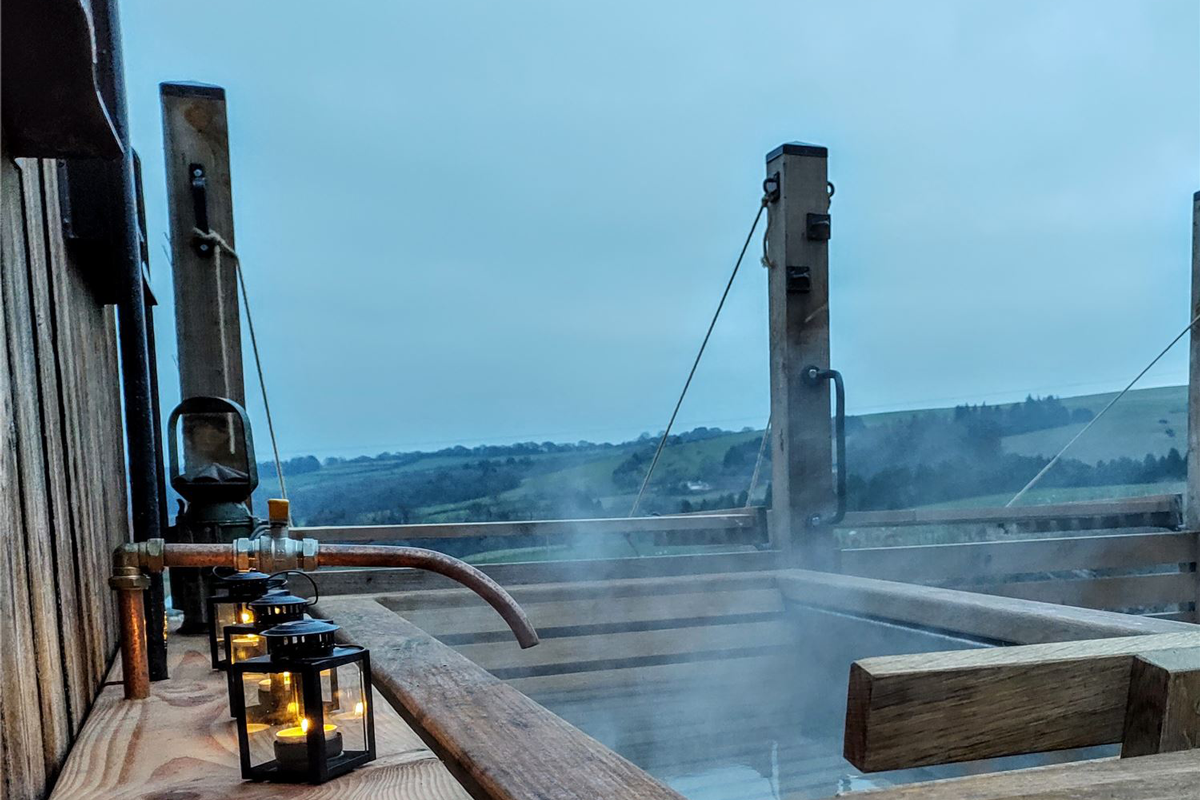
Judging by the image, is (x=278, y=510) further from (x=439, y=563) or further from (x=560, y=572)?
(x=560, y=572)

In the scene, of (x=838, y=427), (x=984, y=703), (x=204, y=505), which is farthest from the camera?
(x=838, y=427)

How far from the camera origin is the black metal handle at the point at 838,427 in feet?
8.46

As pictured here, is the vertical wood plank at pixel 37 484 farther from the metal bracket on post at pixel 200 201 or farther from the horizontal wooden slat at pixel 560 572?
the horizontal wooden slat at pixel 560 572

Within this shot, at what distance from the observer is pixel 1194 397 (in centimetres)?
321

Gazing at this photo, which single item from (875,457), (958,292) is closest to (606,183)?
(958,292)

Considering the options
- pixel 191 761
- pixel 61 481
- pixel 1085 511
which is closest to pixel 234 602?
pixel 61 481

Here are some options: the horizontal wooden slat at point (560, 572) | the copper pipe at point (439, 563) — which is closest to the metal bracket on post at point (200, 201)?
the horizontal wooden slat at point (560, 572)

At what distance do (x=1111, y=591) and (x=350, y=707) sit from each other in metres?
3.10

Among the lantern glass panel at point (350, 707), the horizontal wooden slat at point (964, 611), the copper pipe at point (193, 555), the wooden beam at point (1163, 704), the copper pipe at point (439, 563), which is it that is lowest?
the horizontal wooden slat at point (964, 611)

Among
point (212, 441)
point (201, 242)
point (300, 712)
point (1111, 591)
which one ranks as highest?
point (201, 242)

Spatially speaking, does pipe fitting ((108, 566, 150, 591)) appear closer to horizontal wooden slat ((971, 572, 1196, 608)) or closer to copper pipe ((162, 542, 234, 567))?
copper pipe ((162, 542, 234, 567))

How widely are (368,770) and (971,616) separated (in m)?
1.56

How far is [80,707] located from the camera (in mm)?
959

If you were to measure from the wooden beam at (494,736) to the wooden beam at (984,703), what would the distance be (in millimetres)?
304
